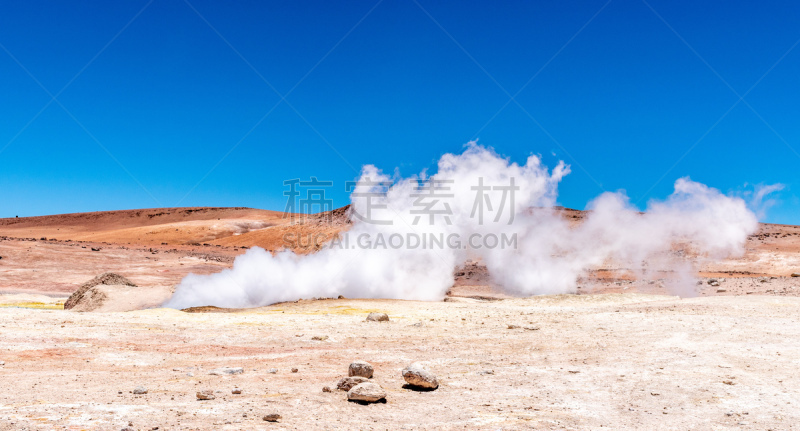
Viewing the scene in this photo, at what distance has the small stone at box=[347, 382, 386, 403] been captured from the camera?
7.45 m

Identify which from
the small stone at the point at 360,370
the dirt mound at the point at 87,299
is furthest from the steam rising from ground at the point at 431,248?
the small stone at the point at 360,370

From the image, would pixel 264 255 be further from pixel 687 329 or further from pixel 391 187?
pixel 687 329

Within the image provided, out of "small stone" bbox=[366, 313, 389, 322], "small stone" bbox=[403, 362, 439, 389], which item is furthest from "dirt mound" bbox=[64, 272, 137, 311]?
"small stone" bbox=[403, 362, 439, 389]

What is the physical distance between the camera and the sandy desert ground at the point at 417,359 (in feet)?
22.4

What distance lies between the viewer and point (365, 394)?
24.4 feet

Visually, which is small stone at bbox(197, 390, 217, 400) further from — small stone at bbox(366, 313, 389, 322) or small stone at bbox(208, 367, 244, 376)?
small stone at bbox(366, 313, 389, 322)

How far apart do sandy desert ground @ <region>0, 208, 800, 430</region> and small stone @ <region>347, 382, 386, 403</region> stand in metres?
0.14

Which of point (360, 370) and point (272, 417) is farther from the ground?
point (360, 370)

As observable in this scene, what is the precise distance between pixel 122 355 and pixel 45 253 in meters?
44.5

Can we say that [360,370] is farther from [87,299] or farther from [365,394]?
[87,299]

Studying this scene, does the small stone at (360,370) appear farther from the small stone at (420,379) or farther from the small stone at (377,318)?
the small stone at (377,318)

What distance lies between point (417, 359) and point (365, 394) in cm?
393

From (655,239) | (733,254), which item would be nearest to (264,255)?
(655,239)

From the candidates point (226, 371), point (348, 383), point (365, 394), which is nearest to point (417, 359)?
point (348, 383)
